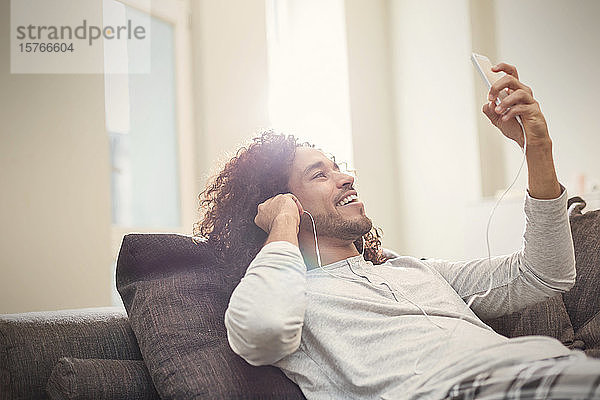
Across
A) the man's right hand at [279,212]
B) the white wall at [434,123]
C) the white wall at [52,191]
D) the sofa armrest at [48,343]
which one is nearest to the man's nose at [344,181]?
the man's right hand at [279,212]

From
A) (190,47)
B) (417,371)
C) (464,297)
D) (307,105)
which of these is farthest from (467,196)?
(417,371)

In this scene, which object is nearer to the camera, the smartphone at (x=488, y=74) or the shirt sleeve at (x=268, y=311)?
the shirt sleeve at (x=268, y=311)

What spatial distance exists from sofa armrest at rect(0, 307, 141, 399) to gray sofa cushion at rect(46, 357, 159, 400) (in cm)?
5

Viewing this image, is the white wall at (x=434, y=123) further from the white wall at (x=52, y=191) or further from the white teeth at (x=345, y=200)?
the white teeth at (x=345, y=200)

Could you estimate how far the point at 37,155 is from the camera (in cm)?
289

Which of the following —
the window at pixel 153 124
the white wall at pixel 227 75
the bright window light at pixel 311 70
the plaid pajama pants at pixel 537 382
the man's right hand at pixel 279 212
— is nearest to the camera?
the plaid pajama pants at pixel 537 382

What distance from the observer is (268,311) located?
1306 mm

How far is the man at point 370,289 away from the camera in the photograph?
125cm

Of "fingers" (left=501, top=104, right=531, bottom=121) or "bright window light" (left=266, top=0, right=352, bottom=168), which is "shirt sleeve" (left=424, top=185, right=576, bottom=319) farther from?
"bright window light" (left=266, top=0, right=352, bottom=168)

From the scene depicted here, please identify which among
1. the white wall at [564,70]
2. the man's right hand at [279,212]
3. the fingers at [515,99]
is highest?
the white wall at [564,70]

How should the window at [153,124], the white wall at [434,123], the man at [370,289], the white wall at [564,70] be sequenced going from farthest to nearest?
the white wall at [434,123]
the white wall at [564,70]
the window at [153,124]
the man at [370,289]

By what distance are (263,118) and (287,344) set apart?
299 cm

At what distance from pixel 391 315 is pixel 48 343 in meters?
0.71

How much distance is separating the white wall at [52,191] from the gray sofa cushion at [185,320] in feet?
4.27
